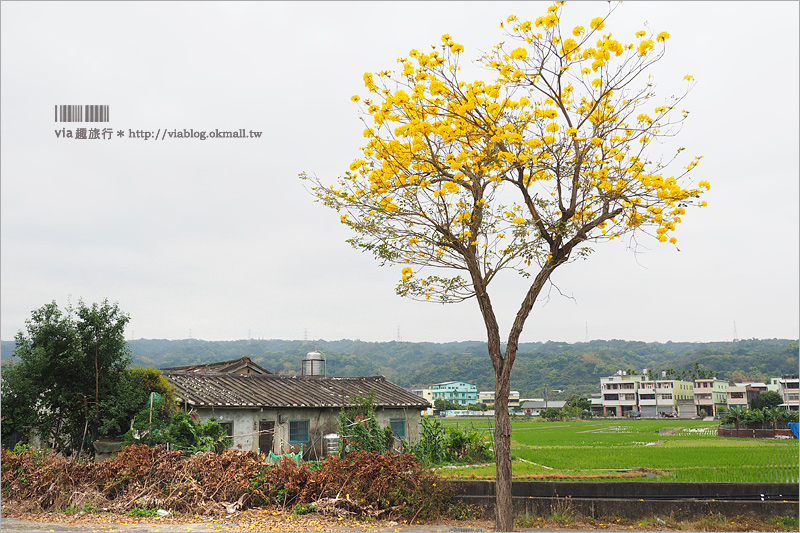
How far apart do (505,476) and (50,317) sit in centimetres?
1116

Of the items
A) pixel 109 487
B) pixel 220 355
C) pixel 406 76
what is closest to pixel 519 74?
pixel 406 76

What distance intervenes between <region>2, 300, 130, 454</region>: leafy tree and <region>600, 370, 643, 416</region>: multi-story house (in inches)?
3674

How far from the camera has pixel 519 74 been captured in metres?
9.86

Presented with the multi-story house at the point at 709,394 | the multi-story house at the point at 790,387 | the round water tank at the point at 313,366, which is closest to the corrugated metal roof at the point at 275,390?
the round water tank at the point at 313,366

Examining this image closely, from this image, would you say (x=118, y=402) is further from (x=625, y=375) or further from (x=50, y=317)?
(x=625, y=375)

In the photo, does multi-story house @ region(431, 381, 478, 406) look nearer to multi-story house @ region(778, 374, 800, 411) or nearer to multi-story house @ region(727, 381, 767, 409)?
multi-story house @ region(727, 381, 767, 409)

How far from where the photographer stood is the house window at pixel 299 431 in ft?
62.8

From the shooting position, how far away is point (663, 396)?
96562 millimetres

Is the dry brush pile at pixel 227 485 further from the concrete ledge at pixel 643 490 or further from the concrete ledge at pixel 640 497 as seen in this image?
the concrete ledge at pixel 643 490

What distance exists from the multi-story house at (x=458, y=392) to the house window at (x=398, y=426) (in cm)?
9536

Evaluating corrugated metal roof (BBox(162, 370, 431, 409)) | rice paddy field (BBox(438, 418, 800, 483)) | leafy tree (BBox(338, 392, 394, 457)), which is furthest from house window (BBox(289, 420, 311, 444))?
rice paddy field (BBox(438, 418, 800, 483))

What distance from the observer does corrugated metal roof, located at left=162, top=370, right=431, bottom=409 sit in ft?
58.0

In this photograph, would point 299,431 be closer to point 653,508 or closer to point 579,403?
point 653,508

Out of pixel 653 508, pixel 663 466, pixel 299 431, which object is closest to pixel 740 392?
pixel 663 466
